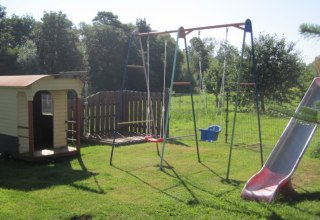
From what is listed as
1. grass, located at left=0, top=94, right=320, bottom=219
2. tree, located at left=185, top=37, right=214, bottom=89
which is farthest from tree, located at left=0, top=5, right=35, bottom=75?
grass, located at left=0, top=94, right=320, bottom=219

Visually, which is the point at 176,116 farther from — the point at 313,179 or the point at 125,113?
the point at 313,179

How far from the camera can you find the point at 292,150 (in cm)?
701

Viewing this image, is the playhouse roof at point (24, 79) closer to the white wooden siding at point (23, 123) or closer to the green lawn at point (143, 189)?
the white wooden siding at point (23, 123)

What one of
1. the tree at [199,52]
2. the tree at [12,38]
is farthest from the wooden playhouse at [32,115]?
the tree at [12,38]

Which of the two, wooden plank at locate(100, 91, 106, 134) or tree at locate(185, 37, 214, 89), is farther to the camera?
wooden plank at locate(100, 91, 106, 134)

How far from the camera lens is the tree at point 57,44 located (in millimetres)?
37469

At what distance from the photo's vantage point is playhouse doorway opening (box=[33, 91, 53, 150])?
10.1 metres

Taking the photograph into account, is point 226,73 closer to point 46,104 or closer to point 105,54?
point 46,104

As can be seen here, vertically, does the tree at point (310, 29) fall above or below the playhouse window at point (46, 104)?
above

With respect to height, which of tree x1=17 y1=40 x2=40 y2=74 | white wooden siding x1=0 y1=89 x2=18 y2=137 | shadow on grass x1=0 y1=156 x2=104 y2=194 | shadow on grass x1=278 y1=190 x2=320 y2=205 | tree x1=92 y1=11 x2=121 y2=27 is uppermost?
tree x1=92 y1=11 x2=121 y2=27

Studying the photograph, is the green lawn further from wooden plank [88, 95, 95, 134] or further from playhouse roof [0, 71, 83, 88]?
wooden plank [88, 95, 95, 134]

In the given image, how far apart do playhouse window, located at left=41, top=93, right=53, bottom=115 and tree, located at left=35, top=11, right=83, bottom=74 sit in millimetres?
28030

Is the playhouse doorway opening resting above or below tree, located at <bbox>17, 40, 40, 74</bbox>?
below

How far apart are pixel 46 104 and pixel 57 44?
2949 cm
